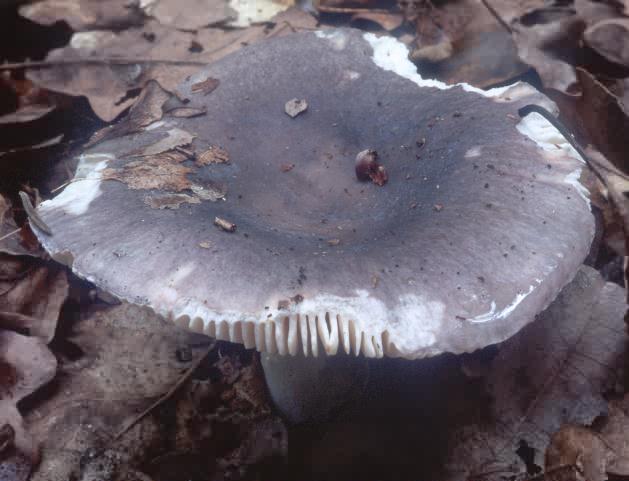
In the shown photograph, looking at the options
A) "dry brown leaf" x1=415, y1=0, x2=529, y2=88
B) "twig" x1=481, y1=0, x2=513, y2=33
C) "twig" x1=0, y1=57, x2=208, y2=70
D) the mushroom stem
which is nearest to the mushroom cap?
the mushroom stem

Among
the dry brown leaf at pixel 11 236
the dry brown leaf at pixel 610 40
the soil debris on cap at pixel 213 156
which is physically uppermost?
the soil debris on cap at pixel 213 156

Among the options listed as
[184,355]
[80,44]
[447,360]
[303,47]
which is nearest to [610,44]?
[303,47]

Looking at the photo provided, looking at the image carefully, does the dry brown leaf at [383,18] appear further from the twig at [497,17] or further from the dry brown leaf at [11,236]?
the dry brown leaf at [11,236]

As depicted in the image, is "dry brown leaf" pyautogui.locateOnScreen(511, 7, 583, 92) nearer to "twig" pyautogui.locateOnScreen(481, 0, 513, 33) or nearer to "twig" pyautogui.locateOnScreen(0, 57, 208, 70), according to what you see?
"twig" pyautogui.locateOnScreen(481, 0, 513, 33)

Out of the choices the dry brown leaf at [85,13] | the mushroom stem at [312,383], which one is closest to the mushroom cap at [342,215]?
the mushroom stem at [312,383]

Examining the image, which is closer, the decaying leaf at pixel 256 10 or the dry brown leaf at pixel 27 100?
the dry brown leaf at pixel 27 100

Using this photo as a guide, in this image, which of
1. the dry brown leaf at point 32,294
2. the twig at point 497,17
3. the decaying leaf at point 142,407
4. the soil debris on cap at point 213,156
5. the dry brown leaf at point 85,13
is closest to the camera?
the decaying leaf at point 142,407

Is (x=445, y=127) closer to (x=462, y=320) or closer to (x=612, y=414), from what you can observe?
(x=462, y=320)
